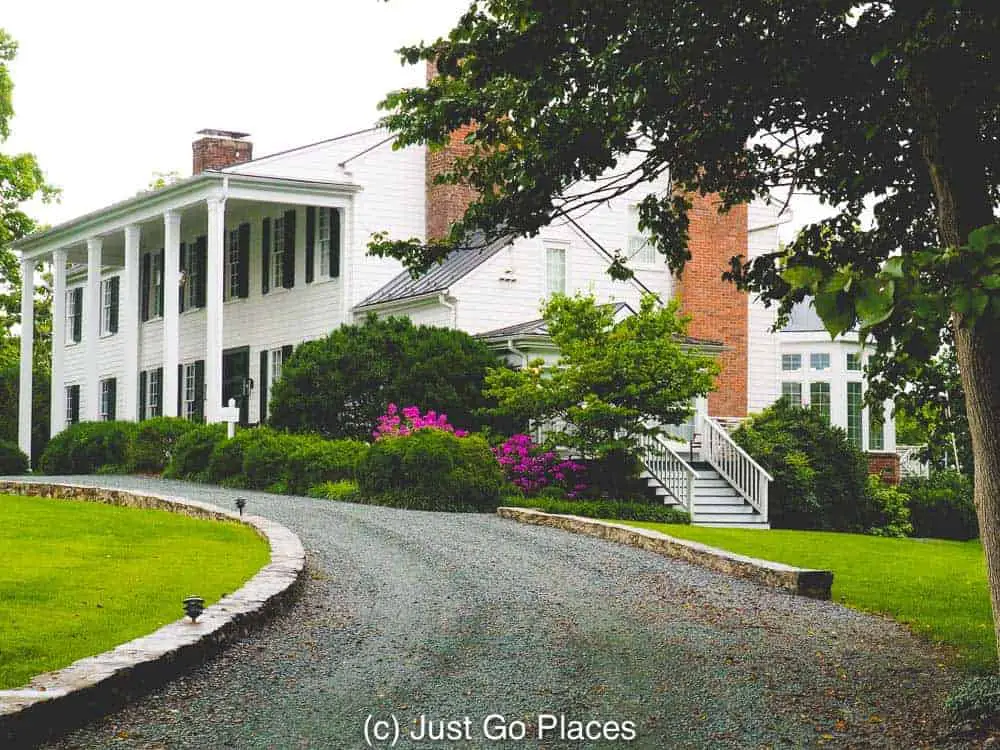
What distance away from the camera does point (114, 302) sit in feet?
129

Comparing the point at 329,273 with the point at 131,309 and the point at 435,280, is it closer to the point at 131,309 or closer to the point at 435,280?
the point at 435,280

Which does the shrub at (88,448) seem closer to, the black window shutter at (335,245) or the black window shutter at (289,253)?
the black window shutter at (289,253)

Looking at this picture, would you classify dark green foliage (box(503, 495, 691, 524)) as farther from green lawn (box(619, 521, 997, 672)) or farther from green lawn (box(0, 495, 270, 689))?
green lawn (box(0, 495, 270, 689))

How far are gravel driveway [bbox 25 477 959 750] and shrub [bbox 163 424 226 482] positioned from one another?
37.0 feet

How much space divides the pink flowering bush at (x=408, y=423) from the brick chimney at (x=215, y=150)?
12743 millimetres

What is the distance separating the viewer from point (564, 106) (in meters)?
10.7

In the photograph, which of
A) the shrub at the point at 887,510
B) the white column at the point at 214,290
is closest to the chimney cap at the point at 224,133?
the white column at the point at 214,290

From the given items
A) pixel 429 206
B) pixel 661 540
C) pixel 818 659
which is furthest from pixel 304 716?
pixel 429 206

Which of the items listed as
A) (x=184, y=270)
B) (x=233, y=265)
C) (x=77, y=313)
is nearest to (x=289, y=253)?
(x=233, y=265)

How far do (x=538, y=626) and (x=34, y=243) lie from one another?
2819 cm

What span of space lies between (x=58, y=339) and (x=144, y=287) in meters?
2.60

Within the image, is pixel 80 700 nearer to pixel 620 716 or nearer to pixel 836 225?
pixel 620 716

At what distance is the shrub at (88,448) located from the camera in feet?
90.3

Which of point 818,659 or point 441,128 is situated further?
point 441,128
